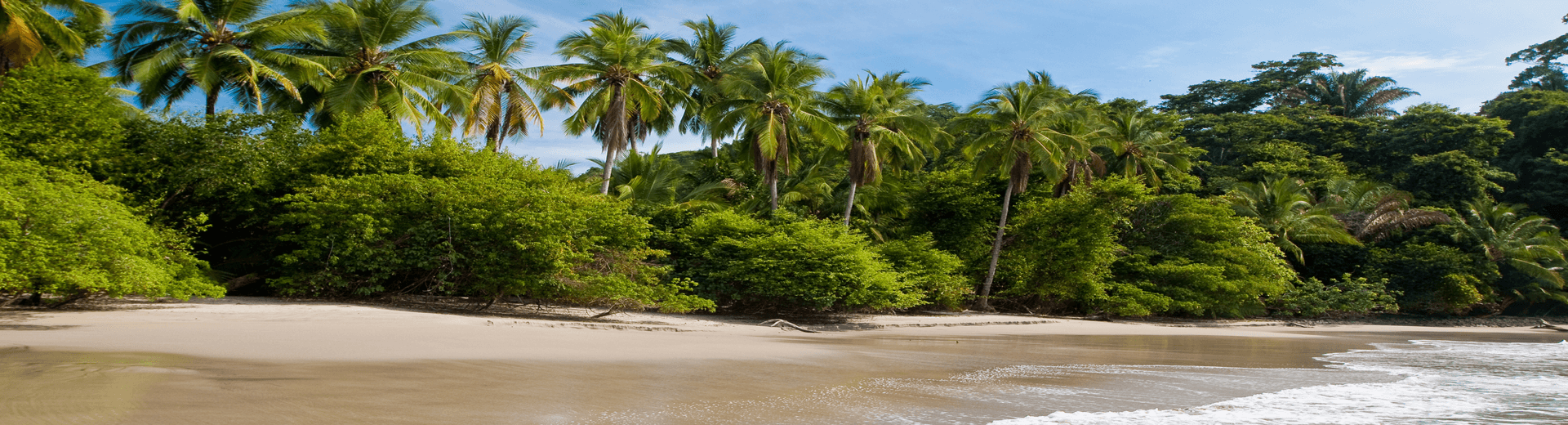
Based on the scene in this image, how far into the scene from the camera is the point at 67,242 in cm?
910

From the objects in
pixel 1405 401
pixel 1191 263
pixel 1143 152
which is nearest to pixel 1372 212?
pixel 1143 152

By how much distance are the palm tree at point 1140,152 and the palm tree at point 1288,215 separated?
2459 millimetres

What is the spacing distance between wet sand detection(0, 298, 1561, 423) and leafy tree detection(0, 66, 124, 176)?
3.15 metres

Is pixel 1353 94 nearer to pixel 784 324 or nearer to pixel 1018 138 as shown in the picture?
pixel 1018 138

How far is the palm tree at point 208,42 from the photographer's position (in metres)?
16.1

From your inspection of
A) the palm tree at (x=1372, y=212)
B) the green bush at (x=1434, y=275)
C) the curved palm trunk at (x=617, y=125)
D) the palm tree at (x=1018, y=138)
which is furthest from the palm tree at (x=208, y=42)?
the green bush at (x=1434, y=275)

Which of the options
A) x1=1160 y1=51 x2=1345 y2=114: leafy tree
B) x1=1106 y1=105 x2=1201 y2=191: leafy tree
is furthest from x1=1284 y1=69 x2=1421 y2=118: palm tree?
x1=1106 y1=105 x2=1201 y2=191: leafy tree

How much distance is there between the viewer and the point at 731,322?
54.4 ft

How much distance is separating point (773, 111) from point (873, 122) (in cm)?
321

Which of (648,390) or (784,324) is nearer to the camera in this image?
(648,390)

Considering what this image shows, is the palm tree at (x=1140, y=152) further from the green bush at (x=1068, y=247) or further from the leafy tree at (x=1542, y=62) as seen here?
the leafy tree at (x=1542, y=62)

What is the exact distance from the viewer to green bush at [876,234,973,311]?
20.6 meters

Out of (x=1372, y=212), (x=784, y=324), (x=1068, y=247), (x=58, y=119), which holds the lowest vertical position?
(x=784, y=324)

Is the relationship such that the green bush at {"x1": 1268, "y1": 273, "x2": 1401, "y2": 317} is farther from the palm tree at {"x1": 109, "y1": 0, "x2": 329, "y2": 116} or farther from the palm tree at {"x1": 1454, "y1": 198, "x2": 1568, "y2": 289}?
the palm tree at {"x1": 109, "y1": 0, "x2": 329, "y2": 116}
